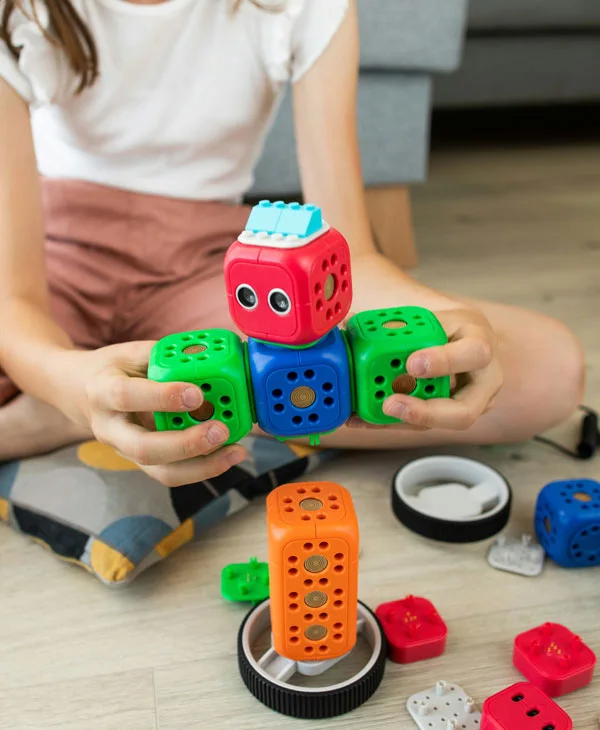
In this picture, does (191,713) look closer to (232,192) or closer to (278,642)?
(278,642)

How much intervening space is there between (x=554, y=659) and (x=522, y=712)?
0.07 m

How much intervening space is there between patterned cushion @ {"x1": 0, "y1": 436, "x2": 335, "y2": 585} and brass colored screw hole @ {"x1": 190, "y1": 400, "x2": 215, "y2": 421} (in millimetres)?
223

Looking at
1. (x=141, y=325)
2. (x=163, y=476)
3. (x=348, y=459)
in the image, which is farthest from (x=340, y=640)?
(x=141, y=325)

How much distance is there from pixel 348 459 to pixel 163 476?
34 centimetres

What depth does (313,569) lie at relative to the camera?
50 cm

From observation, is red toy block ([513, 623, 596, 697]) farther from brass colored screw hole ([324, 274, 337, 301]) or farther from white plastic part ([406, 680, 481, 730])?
brass colored screw hole ([324, 274, 337, 301])

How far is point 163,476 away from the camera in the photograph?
0.53 m

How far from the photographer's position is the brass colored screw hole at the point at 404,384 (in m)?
0.50

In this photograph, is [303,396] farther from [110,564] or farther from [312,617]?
[110,564]

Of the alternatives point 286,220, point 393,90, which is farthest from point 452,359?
point 393,90

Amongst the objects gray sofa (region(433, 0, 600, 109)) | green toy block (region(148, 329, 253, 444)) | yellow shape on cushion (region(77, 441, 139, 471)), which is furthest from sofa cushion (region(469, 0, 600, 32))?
green toy block (region(148, 329, 253, 444))

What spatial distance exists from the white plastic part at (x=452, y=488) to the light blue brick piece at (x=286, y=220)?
0.37 meters

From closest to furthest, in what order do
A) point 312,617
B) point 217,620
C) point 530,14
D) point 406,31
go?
point 312,617
point 217,620
point 406,31
point 530,14

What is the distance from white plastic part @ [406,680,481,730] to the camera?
1.76 feet
